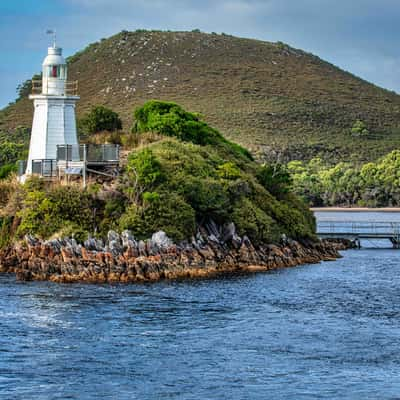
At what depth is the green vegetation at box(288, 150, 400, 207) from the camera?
170m

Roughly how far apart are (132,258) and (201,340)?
59.5 ft

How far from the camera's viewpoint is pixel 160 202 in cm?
6331

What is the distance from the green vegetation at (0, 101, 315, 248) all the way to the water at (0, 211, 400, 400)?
19.7ft

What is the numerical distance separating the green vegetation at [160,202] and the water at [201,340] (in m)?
6.02

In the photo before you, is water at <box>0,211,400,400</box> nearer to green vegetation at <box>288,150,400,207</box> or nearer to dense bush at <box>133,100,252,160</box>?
dense bush at <box>133,100,252,160</box>

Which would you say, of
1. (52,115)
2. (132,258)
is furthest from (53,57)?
(132,258)

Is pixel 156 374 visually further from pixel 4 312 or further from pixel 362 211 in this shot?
pixel 362 211

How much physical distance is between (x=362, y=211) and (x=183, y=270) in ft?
367

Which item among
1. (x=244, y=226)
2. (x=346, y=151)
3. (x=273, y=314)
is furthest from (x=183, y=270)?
(x=346, y=151)

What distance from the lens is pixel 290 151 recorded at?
182 metres

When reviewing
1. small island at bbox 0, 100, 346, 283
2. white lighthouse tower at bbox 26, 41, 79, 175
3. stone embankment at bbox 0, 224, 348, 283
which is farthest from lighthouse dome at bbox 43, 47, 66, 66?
stone embankment at bbox 0, 224, 348, 283

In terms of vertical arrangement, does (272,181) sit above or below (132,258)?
above

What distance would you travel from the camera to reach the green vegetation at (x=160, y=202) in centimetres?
6228

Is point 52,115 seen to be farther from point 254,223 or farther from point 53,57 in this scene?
point 254,223
